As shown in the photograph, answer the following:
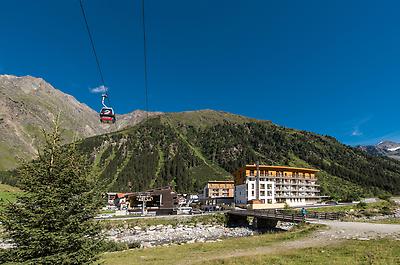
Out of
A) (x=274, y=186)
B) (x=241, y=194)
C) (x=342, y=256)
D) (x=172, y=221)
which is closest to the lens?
(x=342, y=256)

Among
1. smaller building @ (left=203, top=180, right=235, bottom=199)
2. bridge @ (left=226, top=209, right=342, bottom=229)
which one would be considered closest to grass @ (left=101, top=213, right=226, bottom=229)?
bridge @ (left=226, top=209, right=342, bottom=229)

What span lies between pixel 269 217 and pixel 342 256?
41028 millimetres

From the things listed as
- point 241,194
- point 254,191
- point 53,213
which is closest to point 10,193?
point 53,213

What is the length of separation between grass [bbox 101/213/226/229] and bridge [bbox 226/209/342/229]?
11.0 feet

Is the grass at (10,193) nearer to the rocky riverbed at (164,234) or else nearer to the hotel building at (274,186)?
the rocky riverbed at (164,234)

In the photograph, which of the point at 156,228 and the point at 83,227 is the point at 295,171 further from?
the point at 83,227

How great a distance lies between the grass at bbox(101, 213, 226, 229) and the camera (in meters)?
70.4

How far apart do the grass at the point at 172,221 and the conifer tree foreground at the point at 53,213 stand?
55.1 m

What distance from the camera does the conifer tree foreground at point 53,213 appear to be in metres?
14.0

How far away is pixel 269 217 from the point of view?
59.3 meters

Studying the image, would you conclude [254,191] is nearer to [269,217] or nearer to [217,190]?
[217,190]

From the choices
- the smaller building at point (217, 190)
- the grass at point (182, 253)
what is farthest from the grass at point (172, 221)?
the smaller building at point (217, 190)

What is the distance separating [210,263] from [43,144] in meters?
13.3

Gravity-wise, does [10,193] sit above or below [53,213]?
above
